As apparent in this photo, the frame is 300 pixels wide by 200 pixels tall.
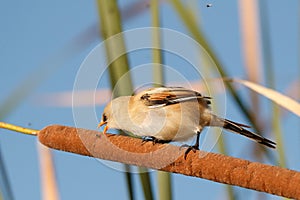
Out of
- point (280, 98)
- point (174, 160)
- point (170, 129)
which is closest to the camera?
point (174, 160)

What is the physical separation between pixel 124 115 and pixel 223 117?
19 centimetres

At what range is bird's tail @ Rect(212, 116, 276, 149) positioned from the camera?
3.54 feet

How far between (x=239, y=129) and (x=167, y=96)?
0.17 m

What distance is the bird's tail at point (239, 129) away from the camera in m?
1.08

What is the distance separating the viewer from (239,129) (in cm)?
111

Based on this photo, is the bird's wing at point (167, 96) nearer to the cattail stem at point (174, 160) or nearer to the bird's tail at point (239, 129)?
the bird's tail at point (239, 129)

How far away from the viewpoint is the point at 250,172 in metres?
0.72

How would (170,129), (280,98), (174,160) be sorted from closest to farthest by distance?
(174,160) → (280,98) → (170,129)

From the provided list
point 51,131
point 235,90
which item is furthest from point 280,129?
point 51,131

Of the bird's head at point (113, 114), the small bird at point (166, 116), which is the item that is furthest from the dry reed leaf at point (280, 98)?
the bird's head at point (113, 114)

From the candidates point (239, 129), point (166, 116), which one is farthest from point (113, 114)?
point (239, 129)

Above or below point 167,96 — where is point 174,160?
below

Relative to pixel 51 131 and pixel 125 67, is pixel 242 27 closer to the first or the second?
pixel 125 67

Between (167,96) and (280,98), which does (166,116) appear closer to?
(167,96)
